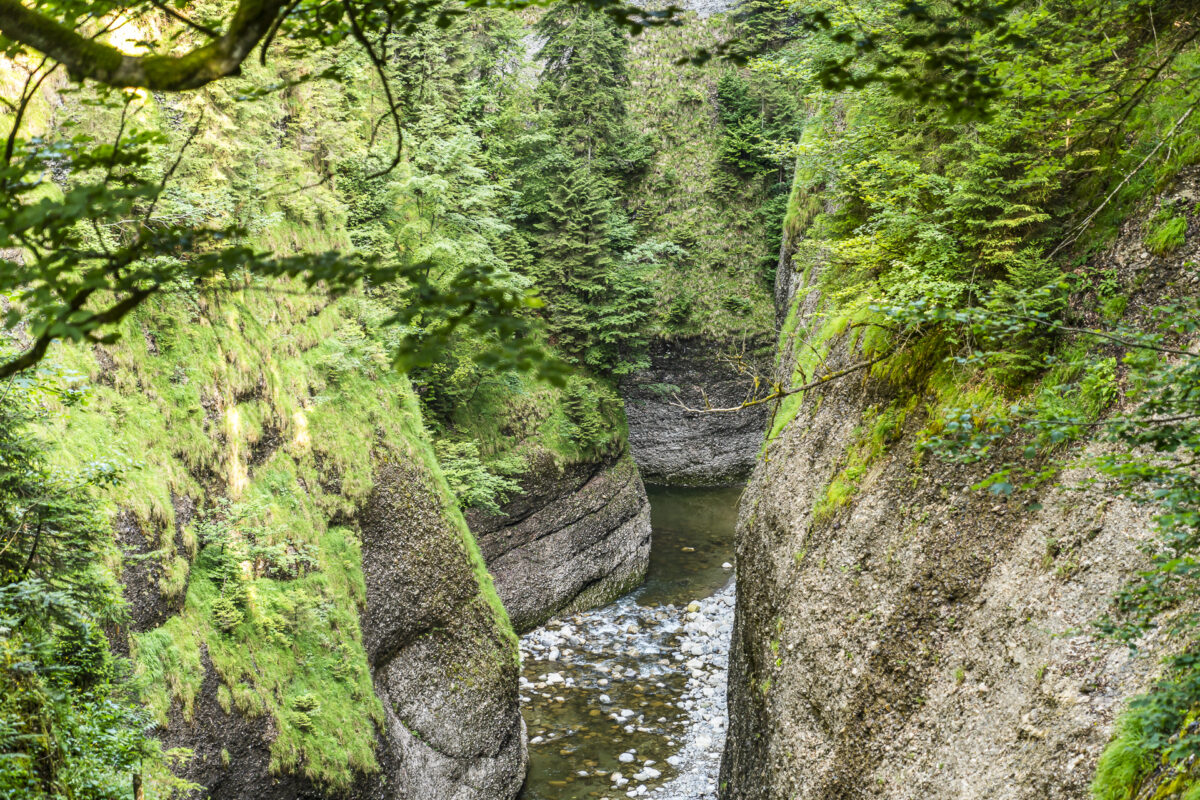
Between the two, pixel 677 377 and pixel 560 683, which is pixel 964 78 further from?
pixel 677 377

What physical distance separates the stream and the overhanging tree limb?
37.2 feet

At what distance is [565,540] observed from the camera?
17734mm

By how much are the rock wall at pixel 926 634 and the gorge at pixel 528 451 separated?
0.11 feet

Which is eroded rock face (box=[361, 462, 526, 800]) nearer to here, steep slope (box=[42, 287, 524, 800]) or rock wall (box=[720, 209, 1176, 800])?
steep slope (box=[42, 287, 524, 800])

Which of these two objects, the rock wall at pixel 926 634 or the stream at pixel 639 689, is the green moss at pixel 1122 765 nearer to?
the rock wall at pixel 926 634

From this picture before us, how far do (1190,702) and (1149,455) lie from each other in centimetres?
176

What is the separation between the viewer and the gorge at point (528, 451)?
292cm

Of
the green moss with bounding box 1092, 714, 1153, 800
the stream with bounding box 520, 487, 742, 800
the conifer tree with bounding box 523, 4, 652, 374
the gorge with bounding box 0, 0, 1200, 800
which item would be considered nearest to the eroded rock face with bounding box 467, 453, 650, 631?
the gorge with bounding box 0, 0, 1200, 800

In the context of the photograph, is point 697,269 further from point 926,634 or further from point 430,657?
point 926,634

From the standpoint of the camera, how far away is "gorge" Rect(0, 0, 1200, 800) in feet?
9.58

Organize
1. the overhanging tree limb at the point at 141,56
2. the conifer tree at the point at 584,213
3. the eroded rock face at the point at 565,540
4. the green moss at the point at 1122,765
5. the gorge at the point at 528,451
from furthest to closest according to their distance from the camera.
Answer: the conifer tree at the point at 584,213 < the eroded rock face at the point at 565,540 < the green moss at the point at 1122,765 < the gorge at the point at 528,451 < the overhanging tree limb at the point at 141,56

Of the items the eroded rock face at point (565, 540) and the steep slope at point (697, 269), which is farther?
the steep slope at point (697, 269)

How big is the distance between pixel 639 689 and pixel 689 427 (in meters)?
12.8

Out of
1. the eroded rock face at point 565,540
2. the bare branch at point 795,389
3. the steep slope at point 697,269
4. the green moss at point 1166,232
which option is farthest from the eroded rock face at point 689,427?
the green moss at point 1166,232
